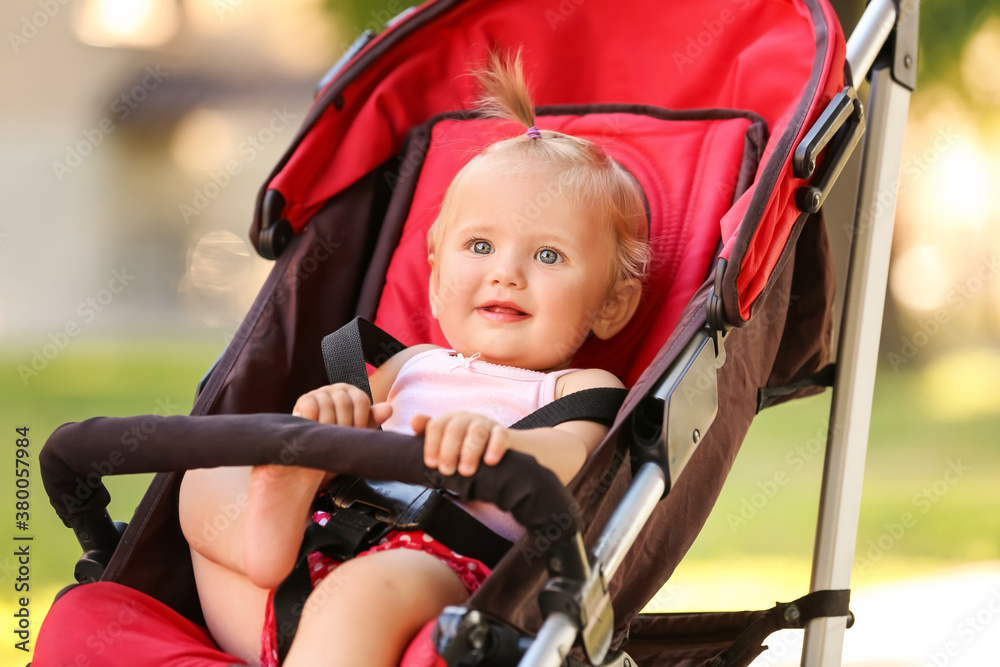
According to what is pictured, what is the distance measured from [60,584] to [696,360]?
85.6 inches

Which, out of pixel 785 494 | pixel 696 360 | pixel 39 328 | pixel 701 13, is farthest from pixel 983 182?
pixel 39 328

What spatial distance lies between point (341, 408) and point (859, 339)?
2.72 feet

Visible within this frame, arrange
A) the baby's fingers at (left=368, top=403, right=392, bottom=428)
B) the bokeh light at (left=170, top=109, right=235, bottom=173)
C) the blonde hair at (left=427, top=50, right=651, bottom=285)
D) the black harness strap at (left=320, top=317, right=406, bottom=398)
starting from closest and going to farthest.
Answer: the baby's fingers at (left=368, top=403, right=392, bottom=428)
the black harness strap at (left=320, top=317, right=406, bottom=398)
the blonde hair at (left=427, top=50, right=651, bottom=285)
the bokeh light at (left=170, top=109, right=235, bottom=173)

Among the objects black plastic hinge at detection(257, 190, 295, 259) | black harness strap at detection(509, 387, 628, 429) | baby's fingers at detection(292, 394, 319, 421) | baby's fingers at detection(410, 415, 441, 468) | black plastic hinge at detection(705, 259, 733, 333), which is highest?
black plastic hinge at detection(257, 190, 295, 259)

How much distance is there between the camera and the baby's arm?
86 cm

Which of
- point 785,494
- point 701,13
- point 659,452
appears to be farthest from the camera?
point 785,494

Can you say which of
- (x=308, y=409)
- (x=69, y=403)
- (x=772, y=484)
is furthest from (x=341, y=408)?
(x=69, y=403)

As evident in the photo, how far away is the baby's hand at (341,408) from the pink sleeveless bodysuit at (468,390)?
0.46 ft

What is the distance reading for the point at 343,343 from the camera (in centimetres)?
132

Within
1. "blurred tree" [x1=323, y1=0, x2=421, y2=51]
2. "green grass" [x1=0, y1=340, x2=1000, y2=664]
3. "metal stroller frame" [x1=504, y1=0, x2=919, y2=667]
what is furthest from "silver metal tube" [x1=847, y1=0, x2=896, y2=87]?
"blurred tree" [x1=323, y1=0, x2=421, y2=51]

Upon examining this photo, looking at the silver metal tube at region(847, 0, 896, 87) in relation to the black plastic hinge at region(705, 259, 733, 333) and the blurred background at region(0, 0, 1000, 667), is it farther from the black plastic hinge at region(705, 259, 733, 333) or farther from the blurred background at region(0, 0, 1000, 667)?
the blurred background at region(0, 0, 1000, 667)

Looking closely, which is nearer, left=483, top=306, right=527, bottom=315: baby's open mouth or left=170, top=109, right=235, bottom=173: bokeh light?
left=483, top=306, right=527, bottom=315: baby's open mouth

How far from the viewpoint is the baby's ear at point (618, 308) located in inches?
55.9

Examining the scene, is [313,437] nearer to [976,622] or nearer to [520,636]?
[520,636]
